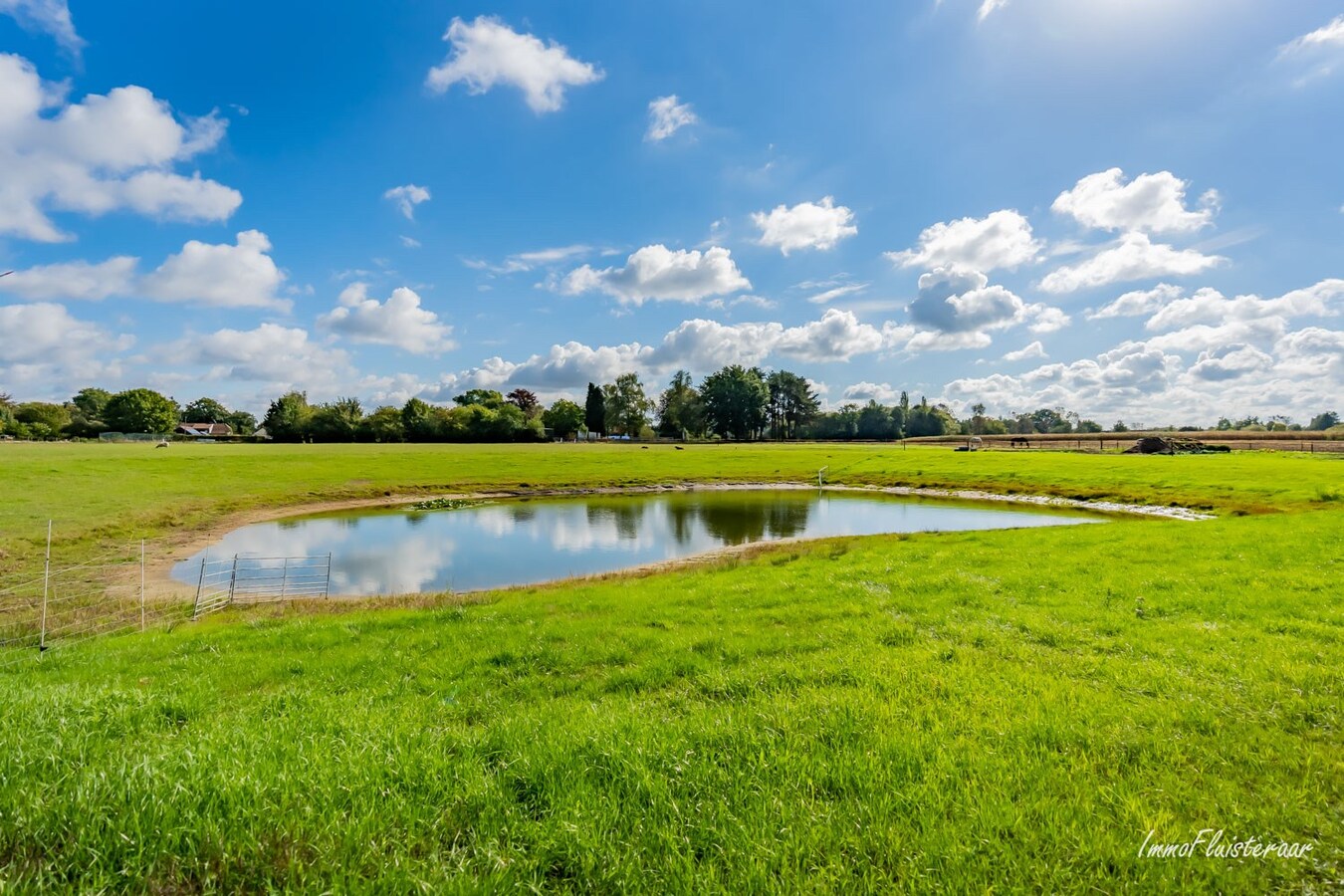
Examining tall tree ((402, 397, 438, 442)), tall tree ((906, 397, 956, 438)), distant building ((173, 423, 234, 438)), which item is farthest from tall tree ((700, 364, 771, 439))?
distant building ((173, 423, 234, 438))

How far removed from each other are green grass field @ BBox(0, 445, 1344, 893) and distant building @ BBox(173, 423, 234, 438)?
663 ft

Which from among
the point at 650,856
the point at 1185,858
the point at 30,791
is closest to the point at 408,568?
the point at 30,791

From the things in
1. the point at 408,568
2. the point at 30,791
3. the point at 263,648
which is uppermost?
the point at 30,791

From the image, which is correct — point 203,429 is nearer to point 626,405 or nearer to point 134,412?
point 134,412

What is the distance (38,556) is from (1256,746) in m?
37.4

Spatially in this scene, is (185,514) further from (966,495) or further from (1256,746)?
(966,495)

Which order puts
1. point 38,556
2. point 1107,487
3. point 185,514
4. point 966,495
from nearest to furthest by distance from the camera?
1. point 38,556
2. point 185,514
3. point 1107,487
4. point 966,495

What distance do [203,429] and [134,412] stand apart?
1172 inches

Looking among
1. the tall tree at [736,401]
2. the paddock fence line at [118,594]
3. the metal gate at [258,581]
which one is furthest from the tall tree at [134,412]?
the metal gate at [258,581]

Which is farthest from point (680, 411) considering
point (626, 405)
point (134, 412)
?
point (134, 412)

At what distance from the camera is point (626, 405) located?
169750mm

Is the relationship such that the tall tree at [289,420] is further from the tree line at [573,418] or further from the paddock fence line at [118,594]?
the paddock fence line at [118,594]

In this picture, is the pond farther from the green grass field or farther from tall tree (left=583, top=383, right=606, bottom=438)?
tall tree (left=583, top=383, right=606, bottom=438)

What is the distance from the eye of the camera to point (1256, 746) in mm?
4652
